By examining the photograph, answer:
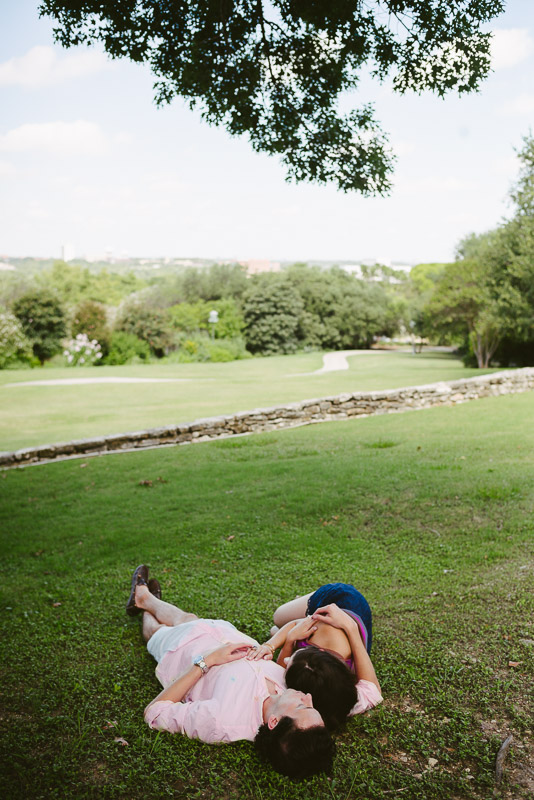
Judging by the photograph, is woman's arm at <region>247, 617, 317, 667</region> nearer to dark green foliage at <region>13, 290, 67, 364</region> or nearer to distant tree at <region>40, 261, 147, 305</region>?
dark green foliage at <region>13, 290, 67, 364</region>

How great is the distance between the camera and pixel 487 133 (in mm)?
10102

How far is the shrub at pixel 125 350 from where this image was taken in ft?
112

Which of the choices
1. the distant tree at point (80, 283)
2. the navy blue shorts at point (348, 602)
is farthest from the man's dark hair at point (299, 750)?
the distant tree at point (80, 283)

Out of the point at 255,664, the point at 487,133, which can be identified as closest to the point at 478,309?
the point at 487,133

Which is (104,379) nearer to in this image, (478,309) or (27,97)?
(27,97)

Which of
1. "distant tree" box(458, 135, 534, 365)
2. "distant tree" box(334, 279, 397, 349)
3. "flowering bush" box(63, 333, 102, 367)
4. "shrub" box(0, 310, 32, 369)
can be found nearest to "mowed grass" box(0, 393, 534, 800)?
"distant tree" box(458, 135, 534, 365)

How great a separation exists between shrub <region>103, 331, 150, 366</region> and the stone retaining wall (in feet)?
72.4

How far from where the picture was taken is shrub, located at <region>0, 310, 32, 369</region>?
29458 mm

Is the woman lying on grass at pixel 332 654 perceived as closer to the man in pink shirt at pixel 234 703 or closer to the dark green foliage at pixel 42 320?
the man in pink shirt at pixel 234 703

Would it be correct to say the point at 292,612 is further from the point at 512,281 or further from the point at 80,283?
the point at 80,283

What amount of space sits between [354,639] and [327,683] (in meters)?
0.35

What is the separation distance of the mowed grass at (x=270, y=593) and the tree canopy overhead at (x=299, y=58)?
4.30 metres

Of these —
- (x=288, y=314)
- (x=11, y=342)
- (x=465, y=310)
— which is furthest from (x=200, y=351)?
(x=465, y=310)

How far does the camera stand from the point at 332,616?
3088 millimetres
